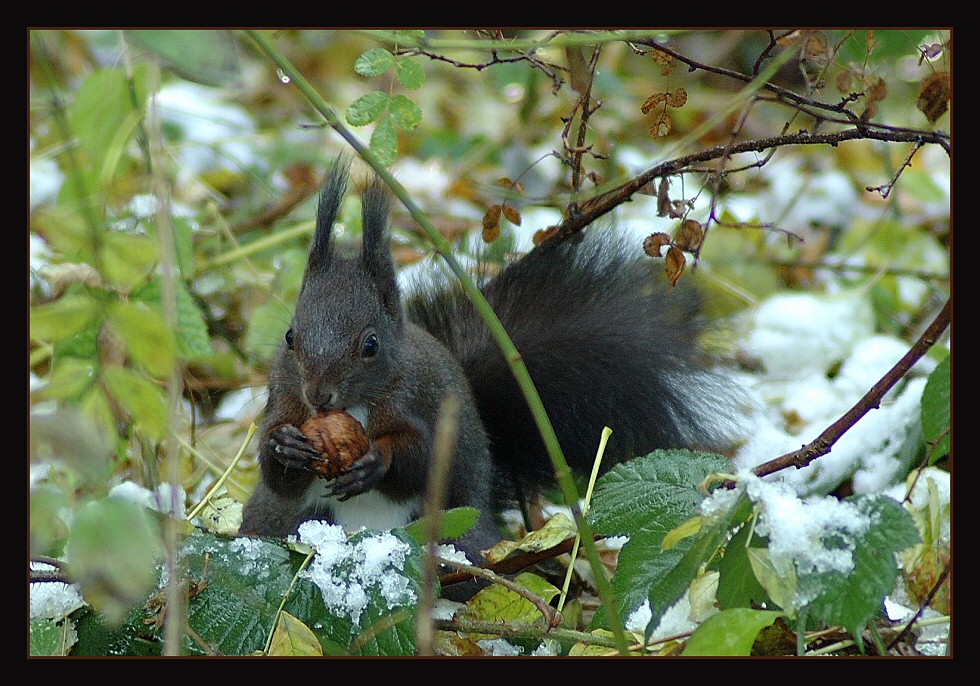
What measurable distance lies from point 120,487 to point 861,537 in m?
0.82

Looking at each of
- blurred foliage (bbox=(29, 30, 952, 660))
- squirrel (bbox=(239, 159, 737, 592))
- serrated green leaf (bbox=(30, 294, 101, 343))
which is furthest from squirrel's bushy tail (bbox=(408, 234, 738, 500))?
serrated green leaf (bbox=(30, 294, 101, 343))

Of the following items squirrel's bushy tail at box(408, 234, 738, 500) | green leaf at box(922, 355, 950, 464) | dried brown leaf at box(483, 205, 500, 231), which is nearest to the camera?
green leaf at box(922, 355, 950, 464)

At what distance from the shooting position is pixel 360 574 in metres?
0.97

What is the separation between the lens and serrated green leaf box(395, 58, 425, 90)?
3.50 feet

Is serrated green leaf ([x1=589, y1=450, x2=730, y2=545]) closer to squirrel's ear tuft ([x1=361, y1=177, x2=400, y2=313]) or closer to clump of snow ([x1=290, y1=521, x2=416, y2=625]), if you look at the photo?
clump of snow ([x1=290, y1=521, x2=416, y2=625])

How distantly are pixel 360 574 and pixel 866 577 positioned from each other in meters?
0.45

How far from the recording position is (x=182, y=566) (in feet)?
3.22

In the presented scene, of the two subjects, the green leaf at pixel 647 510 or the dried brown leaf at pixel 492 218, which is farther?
the dried brown leaf at pixel 492 218

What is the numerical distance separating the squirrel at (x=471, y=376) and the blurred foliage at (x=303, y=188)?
0.12 meters

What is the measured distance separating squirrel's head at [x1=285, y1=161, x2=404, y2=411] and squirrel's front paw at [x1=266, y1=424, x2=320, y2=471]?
Result: 0.04 metres

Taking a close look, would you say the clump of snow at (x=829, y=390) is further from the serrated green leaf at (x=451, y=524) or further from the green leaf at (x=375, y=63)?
the green leaf at (x=375, y=63)

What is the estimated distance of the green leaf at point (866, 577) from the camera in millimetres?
810

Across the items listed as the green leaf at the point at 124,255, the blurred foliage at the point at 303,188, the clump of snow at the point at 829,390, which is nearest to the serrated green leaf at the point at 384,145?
the blurred foliage at the point at 303,188
